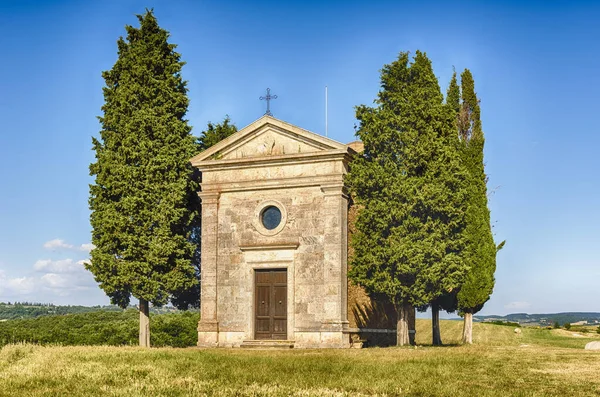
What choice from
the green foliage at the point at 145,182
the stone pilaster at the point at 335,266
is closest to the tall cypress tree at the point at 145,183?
the green foliage at the point at 145,182

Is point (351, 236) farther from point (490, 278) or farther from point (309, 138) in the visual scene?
point (490, 278)

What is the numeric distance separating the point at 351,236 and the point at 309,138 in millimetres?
4492

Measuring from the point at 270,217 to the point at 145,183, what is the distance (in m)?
5.69

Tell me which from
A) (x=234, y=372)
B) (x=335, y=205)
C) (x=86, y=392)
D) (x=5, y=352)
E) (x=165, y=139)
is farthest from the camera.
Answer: (x=165, y=139)

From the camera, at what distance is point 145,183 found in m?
31.8

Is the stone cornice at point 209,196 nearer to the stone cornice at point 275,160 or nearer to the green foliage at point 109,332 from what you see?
the stone cornice at point 275,160

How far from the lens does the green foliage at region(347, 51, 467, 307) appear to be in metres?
28.7

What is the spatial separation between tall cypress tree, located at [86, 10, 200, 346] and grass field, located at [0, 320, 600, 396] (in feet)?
28.1

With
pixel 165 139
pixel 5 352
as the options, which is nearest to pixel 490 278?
pixel 165 139

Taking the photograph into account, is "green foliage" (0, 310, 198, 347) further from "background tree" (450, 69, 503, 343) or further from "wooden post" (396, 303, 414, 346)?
"background tree" (450, 69, 503, 343)

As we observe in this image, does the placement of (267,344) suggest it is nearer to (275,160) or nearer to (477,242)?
(275,160)

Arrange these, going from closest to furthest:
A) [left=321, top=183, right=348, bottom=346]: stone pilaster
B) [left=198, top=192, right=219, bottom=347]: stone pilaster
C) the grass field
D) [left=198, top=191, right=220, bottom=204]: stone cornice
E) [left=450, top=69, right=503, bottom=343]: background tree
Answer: the grass field, [left=321, top=183, right=348, bottom=346]: stone pilaster, [left=198, top=192, right=219, bottom=347]: stone pilaster, [left=198, top=191, right=220, bottom=204]: stone cornice, [left=450, top=69, right=503, bottom=343]: background tree

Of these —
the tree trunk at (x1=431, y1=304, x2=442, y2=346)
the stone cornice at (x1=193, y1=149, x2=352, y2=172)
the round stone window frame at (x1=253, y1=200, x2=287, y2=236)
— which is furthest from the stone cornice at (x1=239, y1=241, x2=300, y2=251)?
the tree trunk at (x1=431, y1=304, x2=442, y2=346)

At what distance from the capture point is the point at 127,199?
103ft
